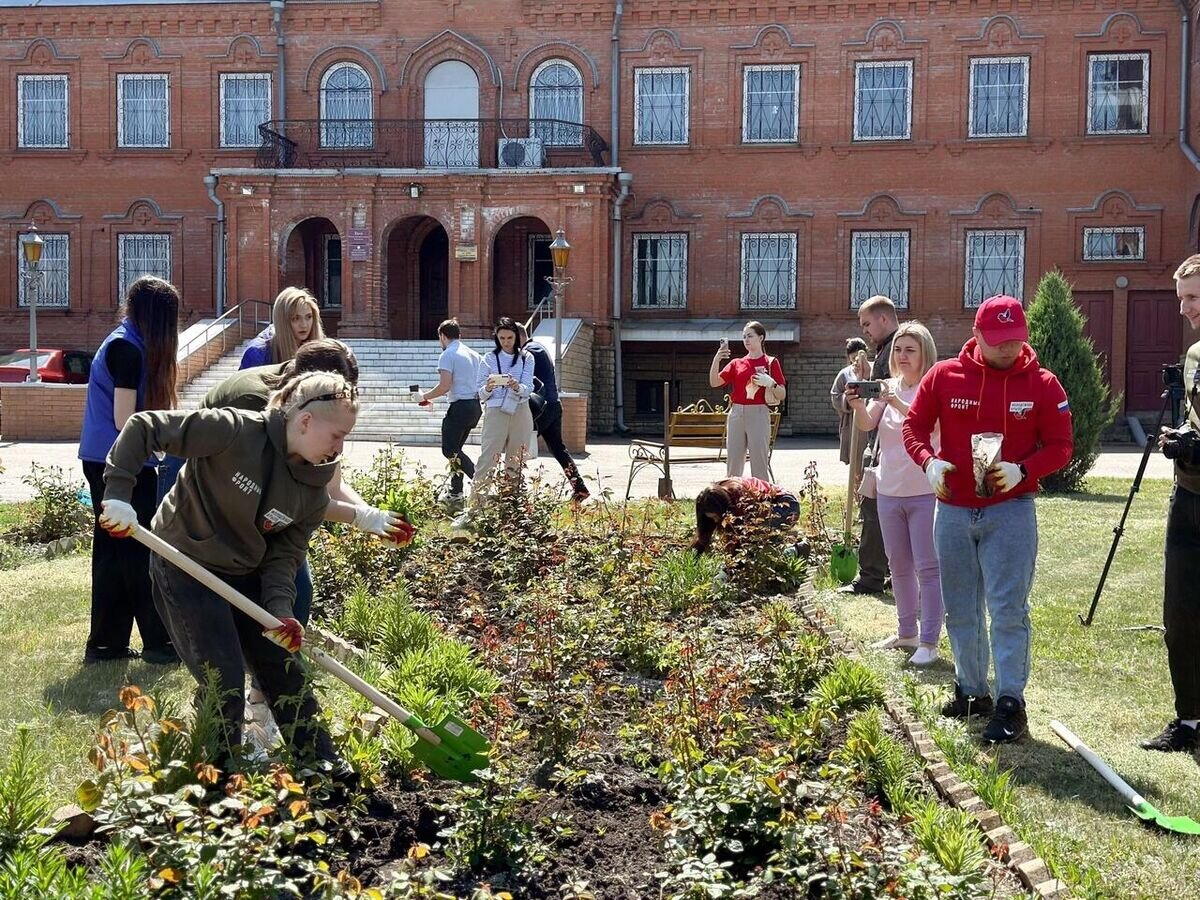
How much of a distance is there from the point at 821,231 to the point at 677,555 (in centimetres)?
1986

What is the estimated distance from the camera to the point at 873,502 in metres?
7.80

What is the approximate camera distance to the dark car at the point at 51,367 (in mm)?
22484

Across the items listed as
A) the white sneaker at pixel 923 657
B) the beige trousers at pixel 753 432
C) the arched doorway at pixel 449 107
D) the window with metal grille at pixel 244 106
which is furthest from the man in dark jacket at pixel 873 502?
the window with metal grille at pixel 244 106

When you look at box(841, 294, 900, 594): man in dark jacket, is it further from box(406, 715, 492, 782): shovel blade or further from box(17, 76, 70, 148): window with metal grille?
box(17, 76, 70, 148): window with metal grille

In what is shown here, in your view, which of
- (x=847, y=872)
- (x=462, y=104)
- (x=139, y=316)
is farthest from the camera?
(x=462, y=104)

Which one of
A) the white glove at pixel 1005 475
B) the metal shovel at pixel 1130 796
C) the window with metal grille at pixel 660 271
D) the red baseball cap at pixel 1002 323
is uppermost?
the window with metal grille at pixel 660 271

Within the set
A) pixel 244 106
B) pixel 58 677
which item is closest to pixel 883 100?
pixel 244 106

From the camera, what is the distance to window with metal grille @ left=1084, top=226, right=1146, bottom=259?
83.7 ft

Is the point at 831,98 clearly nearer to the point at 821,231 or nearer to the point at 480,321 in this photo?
the point at 821,231

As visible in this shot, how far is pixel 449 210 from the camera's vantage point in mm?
25391

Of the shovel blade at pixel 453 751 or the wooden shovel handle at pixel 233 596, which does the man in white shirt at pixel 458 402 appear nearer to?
the shovel blade at pixel 453 751

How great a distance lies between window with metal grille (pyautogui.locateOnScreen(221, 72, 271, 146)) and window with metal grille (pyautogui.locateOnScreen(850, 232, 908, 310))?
1330 cm

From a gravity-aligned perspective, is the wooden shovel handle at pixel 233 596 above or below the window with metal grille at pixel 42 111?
below

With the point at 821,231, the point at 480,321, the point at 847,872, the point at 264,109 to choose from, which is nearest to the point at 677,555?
the point at 847,872
